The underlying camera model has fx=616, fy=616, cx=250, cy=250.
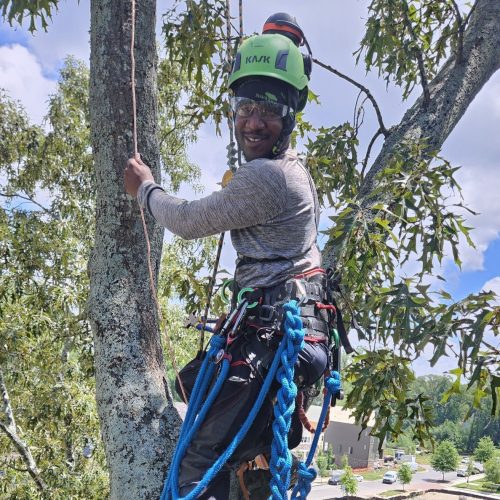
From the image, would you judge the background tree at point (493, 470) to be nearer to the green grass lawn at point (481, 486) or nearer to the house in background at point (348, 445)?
the green grass lawn at point (481, 486)

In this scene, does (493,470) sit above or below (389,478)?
above

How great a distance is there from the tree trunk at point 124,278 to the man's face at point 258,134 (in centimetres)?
37

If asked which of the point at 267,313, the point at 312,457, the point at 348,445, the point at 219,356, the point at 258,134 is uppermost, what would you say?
the point at 258,134

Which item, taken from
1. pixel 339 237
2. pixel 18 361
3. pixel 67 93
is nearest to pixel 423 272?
pixel 339 237

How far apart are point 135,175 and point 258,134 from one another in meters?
0.42

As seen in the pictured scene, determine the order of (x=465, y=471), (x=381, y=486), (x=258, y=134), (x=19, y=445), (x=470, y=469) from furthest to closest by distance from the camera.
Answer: (x=465, y=471) < (x=470, y=469) < (x=381, y=486) < (x=19, y=445) < (x=258, y=134)

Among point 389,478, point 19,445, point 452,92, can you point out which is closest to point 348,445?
point 389,478

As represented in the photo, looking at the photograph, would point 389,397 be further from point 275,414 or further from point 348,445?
point 348,445

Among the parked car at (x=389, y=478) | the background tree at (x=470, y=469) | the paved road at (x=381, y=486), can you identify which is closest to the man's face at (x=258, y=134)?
the paved road at (x=381, y=486)

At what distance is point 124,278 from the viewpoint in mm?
1955

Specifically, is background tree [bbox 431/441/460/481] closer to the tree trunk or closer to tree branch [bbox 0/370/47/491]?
tree branch [bbox 0/370/47/491]

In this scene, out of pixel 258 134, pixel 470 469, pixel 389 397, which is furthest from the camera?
pixel 470 469

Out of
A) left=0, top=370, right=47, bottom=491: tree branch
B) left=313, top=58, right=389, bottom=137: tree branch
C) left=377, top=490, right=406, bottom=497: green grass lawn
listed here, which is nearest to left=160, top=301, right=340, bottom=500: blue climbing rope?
left=313, top=58, right=389, bottom=137: tree branch

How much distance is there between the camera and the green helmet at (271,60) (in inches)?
74.7
